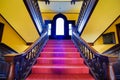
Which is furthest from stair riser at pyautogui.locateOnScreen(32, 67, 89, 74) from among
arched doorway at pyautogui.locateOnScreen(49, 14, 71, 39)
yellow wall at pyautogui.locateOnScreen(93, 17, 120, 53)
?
arched doorway at pyautogui.locateOnScreen(49, 14, 71, 39)

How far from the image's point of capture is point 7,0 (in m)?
3.50

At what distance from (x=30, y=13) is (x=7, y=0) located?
89 cm

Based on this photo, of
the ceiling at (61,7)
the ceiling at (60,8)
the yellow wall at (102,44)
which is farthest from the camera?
the ceiling at (60,8)

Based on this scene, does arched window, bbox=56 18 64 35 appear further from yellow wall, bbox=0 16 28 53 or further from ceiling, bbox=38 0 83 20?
yellow wall, bbox=0 16 28 53

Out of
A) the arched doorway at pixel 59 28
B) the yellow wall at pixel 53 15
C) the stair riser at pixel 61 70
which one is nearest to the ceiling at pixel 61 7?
the yellow wall at pixel 53 15

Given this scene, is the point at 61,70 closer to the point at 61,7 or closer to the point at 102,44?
the point at 102,44

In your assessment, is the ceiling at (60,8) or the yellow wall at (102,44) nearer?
the yellow wall at (102,44)

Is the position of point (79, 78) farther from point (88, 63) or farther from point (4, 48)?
point (4, 48)

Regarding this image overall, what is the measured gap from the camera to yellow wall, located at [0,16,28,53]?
453 cm

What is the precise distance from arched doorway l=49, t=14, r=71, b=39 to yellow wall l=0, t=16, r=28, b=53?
81.6 inches

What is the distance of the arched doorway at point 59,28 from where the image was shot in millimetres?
7815

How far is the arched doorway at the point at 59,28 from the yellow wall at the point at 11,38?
2.07 meters

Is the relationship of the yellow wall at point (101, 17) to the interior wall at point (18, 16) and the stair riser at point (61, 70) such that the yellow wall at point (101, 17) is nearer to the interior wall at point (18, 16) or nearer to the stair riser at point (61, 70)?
the stair riser at point (61, 70)

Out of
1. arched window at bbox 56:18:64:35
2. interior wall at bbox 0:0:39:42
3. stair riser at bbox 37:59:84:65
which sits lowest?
stair riser at bbox 37:59:84:65
